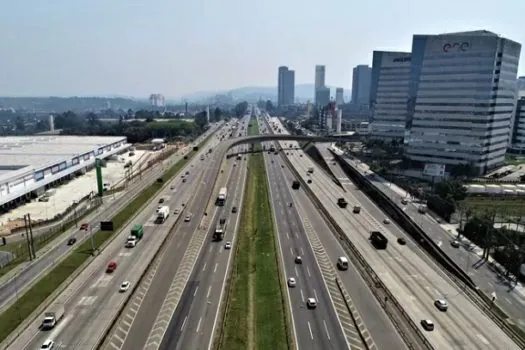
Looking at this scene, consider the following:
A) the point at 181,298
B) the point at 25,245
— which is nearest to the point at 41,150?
the point at 25,245

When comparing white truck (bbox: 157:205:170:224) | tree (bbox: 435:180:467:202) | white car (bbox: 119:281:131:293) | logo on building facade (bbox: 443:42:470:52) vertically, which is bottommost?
white car (bbox: 119:281:131:293)

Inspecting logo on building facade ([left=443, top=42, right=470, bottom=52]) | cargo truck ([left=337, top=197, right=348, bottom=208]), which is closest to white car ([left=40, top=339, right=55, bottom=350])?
cargo truck ([left=337, top=197, right=348, bottom=208])

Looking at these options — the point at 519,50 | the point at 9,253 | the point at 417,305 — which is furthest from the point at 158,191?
the point at 519,50

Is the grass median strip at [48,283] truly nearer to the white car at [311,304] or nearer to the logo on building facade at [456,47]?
the white car at [311,304]

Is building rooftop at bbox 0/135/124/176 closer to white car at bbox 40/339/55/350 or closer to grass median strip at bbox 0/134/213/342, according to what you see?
grass median strip at bbox 0/134/213/342

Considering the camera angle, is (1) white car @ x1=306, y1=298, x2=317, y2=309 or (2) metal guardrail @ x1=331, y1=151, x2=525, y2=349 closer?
(2) metal guardrail @ x1=331, y1=151, x2=525, y2=349

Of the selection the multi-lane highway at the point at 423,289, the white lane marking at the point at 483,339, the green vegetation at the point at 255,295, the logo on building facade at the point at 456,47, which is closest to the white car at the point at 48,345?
the green vegetation at the point at 255,295

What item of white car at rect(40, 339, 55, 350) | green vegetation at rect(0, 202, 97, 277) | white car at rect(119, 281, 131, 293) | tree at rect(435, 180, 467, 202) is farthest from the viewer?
tree at rect(435, 180, 467, 202)
